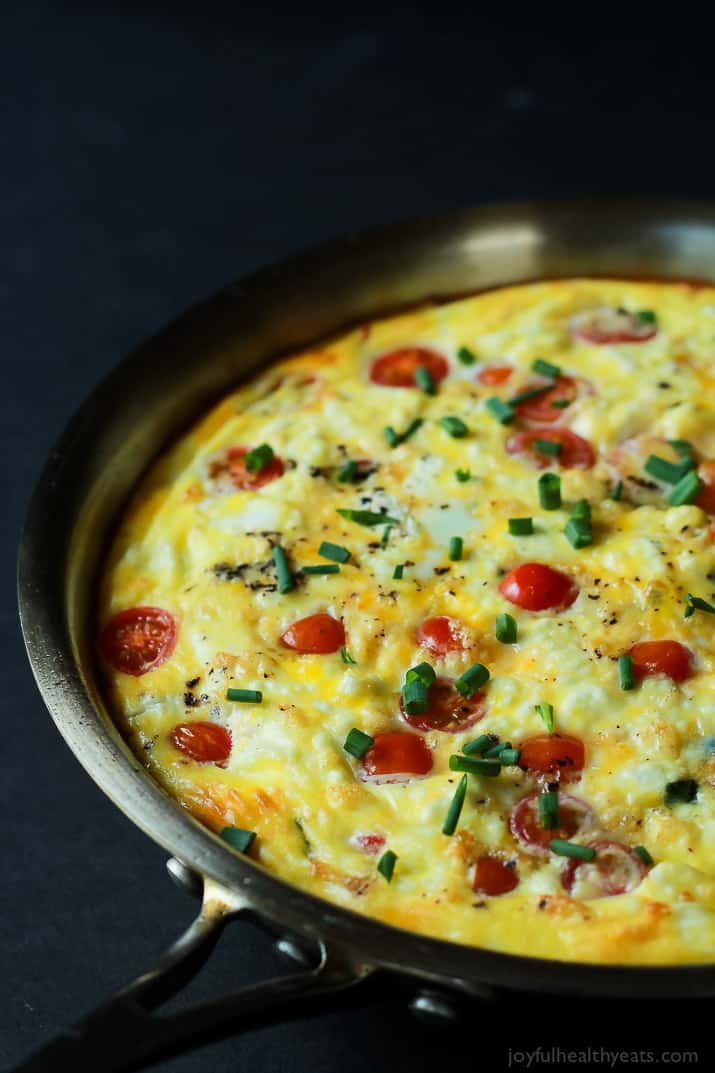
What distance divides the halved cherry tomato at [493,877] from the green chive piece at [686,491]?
134cm

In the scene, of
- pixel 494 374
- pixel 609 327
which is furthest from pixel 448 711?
pixel 609 327

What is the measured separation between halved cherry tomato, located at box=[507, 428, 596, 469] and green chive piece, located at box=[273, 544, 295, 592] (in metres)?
0.86

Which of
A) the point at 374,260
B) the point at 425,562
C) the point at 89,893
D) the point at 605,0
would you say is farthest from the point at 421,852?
the point at 605,0

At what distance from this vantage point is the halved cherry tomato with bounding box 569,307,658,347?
183 inches

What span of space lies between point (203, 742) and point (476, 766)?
71 cm

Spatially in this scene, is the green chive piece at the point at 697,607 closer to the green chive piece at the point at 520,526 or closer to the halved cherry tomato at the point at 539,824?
the green chive piece at the point at 520,526

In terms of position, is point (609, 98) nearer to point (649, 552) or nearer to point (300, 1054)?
point (649, 552)

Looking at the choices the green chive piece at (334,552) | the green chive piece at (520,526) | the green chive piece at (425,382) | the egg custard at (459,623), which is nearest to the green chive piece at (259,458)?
the egg custard at (459,623)

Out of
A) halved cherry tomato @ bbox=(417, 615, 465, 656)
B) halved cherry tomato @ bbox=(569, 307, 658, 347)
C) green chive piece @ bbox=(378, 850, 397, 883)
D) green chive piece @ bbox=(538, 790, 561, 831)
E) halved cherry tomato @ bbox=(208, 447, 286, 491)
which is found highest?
halved cherry tomato @ bbox=(569, 307, 658, 347)

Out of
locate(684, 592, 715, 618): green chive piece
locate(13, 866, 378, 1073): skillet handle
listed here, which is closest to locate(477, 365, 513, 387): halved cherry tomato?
locate(684, 592, 715, 618): green chive piece

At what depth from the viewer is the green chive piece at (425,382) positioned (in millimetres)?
4496

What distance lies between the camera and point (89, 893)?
3904 mm

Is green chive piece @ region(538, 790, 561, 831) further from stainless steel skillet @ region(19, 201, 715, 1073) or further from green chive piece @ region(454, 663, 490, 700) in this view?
stainless steel skillet @ region(19, 201, 715, 1073)

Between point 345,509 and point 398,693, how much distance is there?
71 centimetres
